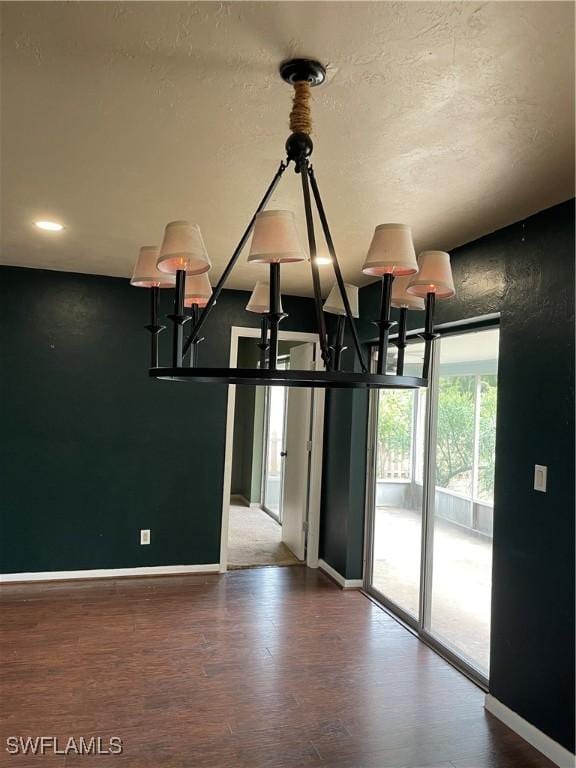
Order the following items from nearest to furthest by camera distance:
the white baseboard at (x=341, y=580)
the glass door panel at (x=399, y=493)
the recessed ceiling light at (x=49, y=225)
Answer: the recessed ceiling light at (x=49, y=225) → the glass door panel at (x=399, y=493) → the white baseboard at (x=341, y=580)

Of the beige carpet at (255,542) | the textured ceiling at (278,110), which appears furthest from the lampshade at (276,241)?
the beige carpet at (255,542)

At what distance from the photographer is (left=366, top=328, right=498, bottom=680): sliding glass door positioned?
315 cm

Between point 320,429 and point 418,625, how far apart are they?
192 cm

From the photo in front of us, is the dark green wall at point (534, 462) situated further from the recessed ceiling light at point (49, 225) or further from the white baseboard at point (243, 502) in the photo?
the white baseboard at point (243, 502)

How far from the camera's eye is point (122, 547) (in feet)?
14.6

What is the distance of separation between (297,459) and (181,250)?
4334 mm

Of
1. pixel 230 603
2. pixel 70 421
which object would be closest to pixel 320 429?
pixel 230 603

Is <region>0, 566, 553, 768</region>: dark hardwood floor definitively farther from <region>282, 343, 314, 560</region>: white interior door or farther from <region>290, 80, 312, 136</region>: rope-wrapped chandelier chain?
<region>290, 80, 312, 136</region>: rope-wrapped chandelier chain

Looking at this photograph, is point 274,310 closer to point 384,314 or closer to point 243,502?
point 384,314

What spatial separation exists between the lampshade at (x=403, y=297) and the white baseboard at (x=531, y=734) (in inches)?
81.3

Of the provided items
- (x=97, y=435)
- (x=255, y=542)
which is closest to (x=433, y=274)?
(x=97, y=435)

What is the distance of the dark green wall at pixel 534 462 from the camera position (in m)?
2.38

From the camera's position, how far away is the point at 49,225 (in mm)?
3076

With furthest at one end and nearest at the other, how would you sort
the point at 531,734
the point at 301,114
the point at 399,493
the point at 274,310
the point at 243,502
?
the point at 243,502 < the point at 399,493 < the point at 531,734 < the point at 301,114 < the point at 274,310
